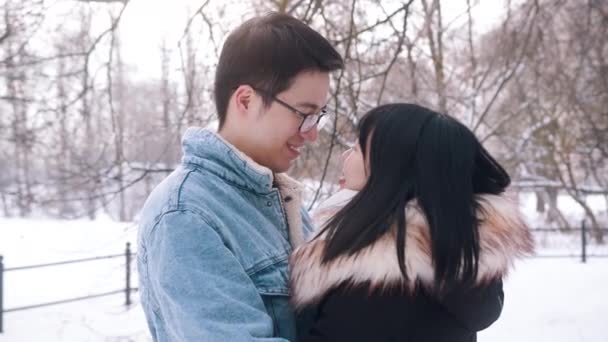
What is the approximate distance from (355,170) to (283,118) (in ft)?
0.66

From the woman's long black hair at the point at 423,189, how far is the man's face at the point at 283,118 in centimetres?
14

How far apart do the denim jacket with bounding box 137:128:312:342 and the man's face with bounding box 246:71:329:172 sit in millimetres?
54

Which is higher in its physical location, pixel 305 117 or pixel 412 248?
pixel 305 117

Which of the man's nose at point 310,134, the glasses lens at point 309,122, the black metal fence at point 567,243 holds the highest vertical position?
the glasses lens at point 309,122

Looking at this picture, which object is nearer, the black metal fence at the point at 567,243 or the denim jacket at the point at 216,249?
the denim jacket at the point at 216,249

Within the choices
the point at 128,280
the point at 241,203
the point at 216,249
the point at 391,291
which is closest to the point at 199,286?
the point at 216,249

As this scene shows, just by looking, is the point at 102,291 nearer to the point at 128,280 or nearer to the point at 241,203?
the point at 128,280

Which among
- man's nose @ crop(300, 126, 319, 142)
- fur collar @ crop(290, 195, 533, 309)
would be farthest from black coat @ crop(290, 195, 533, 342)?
man's nose @ crop(300, 126, 319, 142)

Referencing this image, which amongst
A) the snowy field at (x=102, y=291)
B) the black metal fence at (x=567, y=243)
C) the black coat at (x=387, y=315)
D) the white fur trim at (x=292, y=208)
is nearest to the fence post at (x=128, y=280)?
the snowy field at (x=102, y=291)

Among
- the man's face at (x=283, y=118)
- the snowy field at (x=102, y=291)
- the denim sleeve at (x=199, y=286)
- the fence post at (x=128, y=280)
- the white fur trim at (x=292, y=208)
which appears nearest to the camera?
the denim sleeve at (x=199, y=286)

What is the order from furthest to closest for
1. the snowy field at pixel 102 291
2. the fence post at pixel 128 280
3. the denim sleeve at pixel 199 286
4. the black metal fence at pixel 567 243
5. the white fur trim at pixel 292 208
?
the black metal fence at pixel 567 243 → the fence post at pixel 128 280 → the snowy field at pixel 102 291 → the white fur trim at pixel 292 208 → the denim sleeve at pixel 199 286

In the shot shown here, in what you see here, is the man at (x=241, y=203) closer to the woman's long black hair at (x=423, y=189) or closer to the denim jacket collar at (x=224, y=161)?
the denim jacket collar at (x=224, y=161)

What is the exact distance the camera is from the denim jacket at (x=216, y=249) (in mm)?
995

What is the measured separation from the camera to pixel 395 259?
1136mm
